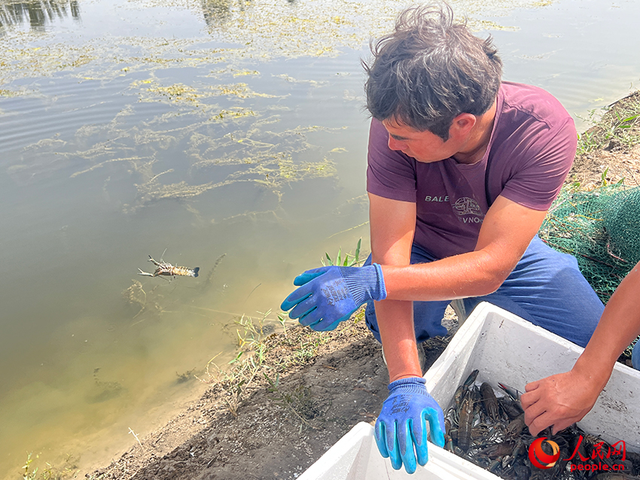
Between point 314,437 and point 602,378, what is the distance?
1.04 metres

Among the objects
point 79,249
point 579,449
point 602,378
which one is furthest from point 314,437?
point 79,249

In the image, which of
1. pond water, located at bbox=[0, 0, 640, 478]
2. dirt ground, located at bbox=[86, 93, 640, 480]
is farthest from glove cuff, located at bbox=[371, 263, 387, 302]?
pond water, located at bbox=[0, 0, 640, 478]

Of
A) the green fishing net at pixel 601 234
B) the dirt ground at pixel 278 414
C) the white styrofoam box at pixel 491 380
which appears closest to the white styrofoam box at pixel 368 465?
the white styrofoam box at pixel 491 380

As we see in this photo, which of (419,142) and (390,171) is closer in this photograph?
(419,142)

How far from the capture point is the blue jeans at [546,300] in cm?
159

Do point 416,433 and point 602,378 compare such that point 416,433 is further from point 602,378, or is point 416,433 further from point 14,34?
point 14,34

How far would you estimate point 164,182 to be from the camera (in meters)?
3.99

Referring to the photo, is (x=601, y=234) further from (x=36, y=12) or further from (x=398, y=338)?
(x=36, y=12)

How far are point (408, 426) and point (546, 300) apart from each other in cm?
90

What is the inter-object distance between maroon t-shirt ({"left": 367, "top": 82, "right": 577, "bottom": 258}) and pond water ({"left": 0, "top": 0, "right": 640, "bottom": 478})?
1.32 meters

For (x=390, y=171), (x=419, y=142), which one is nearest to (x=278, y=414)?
(x=390, y=171)

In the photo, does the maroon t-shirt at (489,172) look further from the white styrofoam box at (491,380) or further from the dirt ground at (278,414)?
the dirt ground at (278,414)

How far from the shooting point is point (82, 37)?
7246 millimetres

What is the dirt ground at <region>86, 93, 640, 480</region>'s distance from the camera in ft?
5.39
